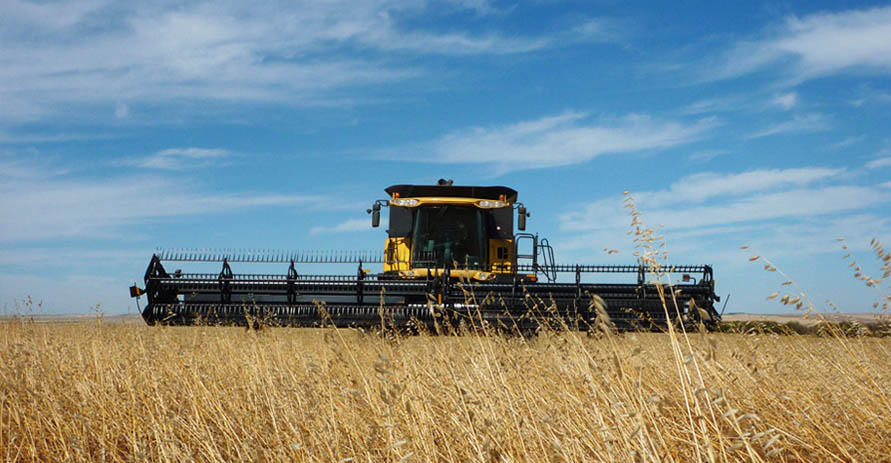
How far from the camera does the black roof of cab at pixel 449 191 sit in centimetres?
1199

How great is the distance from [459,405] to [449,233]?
8.95m

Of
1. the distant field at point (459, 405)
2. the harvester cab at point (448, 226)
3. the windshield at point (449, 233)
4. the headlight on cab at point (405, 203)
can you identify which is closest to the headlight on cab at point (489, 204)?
the harvester cab at point (448, 226)

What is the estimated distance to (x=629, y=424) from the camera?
266 centimetres

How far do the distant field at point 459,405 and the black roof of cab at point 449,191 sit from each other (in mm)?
6112

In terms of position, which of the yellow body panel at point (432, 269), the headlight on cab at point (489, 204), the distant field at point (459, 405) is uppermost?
the headlight on cab at point (489, 204)

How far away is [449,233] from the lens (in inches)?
469

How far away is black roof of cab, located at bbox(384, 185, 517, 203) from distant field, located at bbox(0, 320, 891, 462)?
20.1 feet

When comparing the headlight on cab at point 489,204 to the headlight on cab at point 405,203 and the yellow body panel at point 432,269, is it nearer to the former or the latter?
the yellow body panel at point 432,269

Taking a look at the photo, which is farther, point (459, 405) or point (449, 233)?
point (449, 233)

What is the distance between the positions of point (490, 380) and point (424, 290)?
6743mm

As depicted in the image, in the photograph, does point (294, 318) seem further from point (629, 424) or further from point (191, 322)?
point (629, 424)

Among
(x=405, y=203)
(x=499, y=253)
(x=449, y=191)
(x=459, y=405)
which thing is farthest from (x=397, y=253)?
(x=459, y=405)

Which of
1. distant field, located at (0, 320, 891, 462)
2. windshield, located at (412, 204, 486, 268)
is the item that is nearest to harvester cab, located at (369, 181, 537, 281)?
windshield, located at (412, 204, 486, 268)

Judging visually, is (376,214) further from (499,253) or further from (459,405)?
(459,405)
